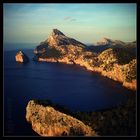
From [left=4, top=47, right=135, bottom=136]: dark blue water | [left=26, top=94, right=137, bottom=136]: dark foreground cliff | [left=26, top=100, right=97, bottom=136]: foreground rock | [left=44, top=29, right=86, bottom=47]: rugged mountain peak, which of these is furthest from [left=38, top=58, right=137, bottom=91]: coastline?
[left=26, top=100, right=97, bottom=136]: foreground rock

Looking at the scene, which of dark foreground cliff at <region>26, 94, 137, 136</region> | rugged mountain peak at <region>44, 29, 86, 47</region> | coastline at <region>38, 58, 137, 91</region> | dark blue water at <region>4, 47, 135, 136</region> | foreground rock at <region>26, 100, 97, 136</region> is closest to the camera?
dark foreground cliff at <region>26, 94, 137, 136</region>

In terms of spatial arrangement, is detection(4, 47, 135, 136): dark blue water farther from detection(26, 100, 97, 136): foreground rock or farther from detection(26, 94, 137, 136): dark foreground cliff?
detection(26, 94, 137, 136): dark foreground cliff

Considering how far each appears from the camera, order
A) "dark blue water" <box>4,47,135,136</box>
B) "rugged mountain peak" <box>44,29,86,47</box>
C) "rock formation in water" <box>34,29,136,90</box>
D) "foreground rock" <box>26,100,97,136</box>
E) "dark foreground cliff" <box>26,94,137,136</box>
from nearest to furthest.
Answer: "dark foreground cliff" <box>26,94,137,136</box>
"foreground rock" <box>26,100,97,136</box>
"dark blue water" <box>4,47,135,136</box>
"rugged mountain peak" <box>44,29,86,47</box>
"rock formation in water" <box>34,29,136,90</box>

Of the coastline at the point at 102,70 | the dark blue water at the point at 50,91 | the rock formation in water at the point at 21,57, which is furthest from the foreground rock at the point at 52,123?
the coastline at the point at 102,70

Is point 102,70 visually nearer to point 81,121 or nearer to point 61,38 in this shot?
point 61,38

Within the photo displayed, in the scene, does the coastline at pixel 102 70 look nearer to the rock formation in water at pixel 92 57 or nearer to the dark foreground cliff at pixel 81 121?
the rock formation in water at pixel 92 57
